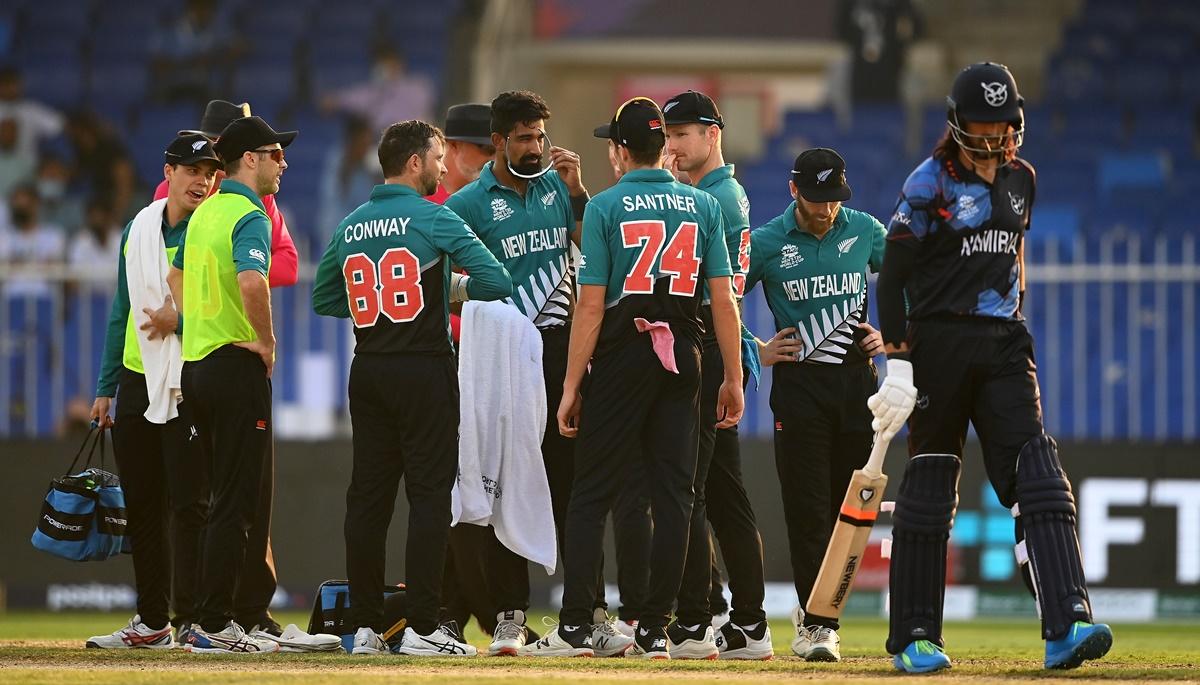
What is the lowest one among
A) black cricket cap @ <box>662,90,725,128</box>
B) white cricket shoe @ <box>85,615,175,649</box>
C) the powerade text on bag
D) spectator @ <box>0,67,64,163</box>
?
white cricket shoe @ <box>85,615,175,649</box>

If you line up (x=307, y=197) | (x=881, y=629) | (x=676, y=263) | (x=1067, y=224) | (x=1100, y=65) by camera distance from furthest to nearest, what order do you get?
(x=1100, y=65), (x=307, y=197), (x=1067, y=224), (x=881, y=629), (x=676, y=263)

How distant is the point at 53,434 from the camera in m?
12.9

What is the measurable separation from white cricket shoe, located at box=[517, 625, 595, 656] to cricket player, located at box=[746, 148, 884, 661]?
1032 mm

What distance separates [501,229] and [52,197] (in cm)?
984

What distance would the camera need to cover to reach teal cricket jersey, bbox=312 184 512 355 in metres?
7.18

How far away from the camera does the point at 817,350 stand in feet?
25.9

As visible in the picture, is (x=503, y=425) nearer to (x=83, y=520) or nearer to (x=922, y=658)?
(x=83, y=520)

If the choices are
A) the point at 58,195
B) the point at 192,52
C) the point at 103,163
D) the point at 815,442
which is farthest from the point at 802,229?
the point at 192,52

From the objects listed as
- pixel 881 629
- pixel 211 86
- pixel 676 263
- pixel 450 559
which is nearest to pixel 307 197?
pixel 211 86

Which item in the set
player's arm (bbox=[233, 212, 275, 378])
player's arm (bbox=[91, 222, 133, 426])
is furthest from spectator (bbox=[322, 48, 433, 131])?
player's arm (bbox=[233, 212, 275, 378])

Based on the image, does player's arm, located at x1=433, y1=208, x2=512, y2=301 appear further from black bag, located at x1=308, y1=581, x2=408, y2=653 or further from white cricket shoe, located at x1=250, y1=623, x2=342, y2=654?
white cricket shoe, located at x1=250, y1=623, x2=342, y2=654

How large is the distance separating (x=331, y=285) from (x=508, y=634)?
1.65 metres

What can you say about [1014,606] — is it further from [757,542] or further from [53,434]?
[53,434]

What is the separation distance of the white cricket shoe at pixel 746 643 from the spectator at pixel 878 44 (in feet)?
40.3
